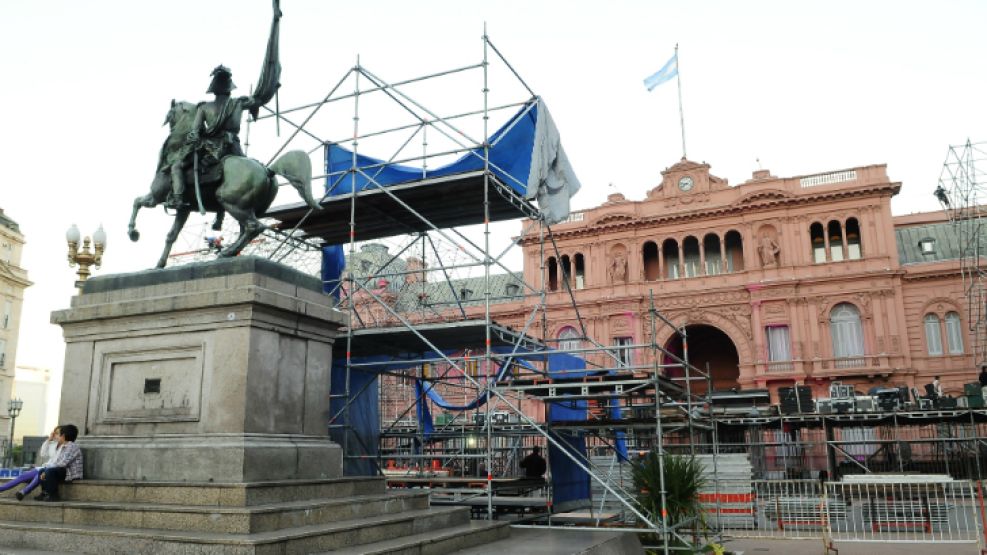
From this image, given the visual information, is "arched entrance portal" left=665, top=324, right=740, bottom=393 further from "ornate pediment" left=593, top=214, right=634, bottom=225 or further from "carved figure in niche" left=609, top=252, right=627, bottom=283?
"ornate pediment" left=593, top=214, right=634, bottom=225

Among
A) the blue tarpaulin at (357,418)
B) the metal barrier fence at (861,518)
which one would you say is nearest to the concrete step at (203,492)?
the blue tarpaulin at (357,418)

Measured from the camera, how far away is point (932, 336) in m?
34.2

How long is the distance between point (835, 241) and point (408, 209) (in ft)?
96.6

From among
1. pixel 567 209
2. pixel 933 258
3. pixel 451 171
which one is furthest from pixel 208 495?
pixel 933 258

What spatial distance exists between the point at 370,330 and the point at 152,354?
558 cm

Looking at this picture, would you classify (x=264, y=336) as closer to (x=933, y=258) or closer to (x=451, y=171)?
(x=451, y=171)

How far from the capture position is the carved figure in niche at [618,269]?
39.5 meters

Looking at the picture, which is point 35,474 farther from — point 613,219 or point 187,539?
point 613,219

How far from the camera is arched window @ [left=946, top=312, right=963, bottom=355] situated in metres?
33.7

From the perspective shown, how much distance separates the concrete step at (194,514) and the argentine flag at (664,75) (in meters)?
35.7

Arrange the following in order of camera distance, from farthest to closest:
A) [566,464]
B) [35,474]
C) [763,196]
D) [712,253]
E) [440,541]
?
[712,253]
[763,196]
[566,464]
[35,474]
[440,541]

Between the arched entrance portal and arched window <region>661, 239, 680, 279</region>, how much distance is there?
3.14m

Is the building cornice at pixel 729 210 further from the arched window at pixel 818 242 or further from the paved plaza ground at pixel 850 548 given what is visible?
the paved plaza ground at pixel 850 548

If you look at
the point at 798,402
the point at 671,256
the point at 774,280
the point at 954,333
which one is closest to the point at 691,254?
the point at 671,256
